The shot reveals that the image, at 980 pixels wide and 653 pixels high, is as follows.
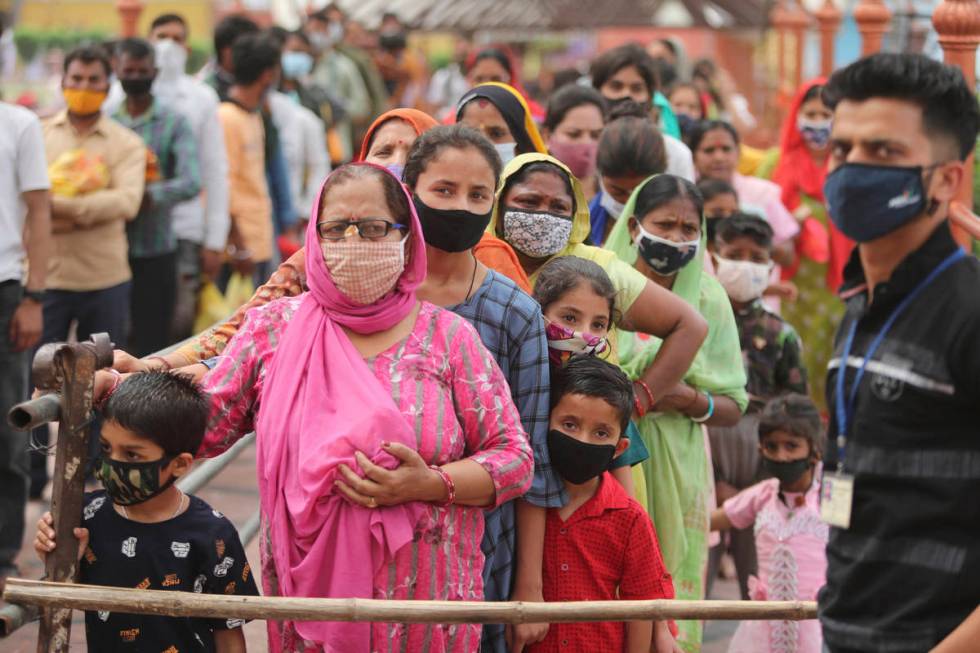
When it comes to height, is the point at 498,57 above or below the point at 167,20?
below

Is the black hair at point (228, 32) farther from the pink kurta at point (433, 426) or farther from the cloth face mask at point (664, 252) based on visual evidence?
the pink kurta at point (433, 426)

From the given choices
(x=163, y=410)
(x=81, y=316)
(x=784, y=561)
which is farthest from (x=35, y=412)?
(x=81, y=316)

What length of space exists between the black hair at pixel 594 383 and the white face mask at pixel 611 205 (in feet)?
5.11

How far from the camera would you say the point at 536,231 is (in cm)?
420

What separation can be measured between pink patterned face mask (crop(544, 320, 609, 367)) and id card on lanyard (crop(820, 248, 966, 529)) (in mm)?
1281

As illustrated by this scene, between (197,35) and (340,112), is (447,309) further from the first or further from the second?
(197,35)

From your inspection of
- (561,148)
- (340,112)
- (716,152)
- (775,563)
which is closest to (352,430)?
(775,563)

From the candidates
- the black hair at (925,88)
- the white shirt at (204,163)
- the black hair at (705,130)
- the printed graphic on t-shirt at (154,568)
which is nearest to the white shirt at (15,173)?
the white shirt at (204,163)

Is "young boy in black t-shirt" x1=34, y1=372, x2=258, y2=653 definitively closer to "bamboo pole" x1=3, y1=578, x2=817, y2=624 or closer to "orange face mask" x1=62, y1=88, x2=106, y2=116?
"bamboo pole" x1=3, y1=578, x2=817, y2=624

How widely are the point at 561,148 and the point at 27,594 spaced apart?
3304mm

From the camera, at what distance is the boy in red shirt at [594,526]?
3805 mm

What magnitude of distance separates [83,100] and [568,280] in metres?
4.00

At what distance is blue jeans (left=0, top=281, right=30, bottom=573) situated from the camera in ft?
19.4

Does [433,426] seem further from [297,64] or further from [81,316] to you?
[297,64]
